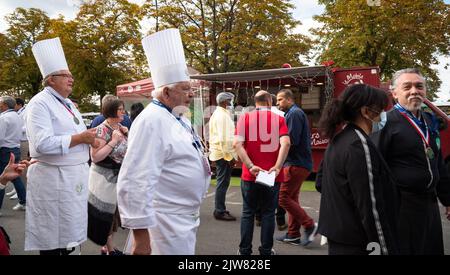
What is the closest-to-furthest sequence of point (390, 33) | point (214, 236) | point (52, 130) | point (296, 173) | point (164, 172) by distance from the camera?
point (164, 172)
point (52, 130)
point (296, 173)
point (214, 236)
point (390, 33)

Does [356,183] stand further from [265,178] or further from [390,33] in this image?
[390,33]

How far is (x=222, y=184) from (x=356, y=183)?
399cm

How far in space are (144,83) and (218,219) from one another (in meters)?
8.39

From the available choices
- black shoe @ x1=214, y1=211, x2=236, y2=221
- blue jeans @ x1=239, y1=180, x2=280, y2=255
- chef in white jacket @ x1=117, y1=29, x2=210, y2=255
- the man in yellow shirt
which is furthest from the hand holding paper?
black shoe @ x1=214, y1=211, x2=236, y2=221

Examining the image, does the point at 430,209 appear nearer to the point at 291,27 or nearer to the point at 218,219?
the point at 218,219

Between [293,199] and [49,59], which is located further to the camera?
[293,199]

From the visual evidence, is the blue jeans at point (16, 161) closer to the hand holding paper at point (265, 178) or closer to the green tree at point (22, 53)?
the hand holding paper at point (265, 178)

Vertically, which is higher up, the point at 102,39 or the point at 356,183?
the point at 102,39

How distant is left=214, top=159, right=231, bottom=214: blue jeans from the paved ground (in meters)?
0.22

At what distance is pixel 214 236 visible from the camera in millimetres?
4930

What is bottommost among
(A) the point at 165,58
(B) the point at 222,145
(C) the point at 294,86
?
(B) the point at 222,145

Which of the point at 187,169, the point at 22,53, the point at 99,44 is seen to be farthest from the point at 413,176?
the point at 22,53

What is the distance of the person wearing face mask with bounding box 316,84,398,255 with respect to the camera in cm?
191
